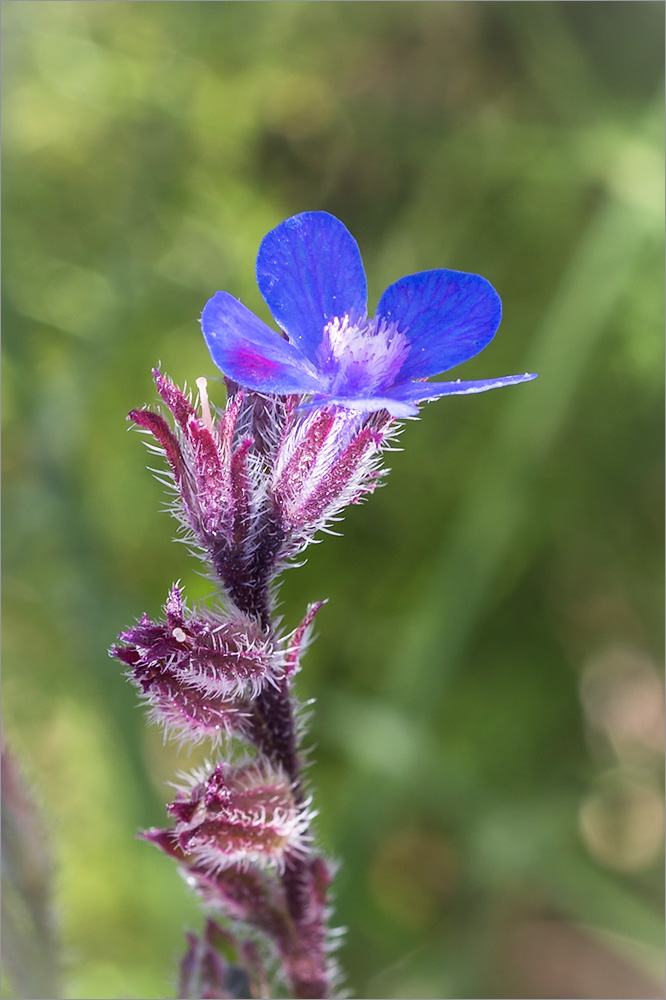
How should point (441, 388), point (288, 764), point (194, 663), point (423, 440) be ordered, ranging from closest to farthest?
point (441, 388) → point (194, 663) → point (288, 764) → point (423, 440)

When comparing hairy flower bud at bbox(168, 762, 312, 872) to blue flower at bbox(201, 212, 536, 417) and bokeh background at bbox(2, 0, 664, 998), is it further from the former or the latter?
bokeh background at bbox(2, 0, 664, 998)

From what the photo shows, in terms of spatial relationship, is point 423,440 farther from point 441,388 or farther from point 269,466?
point 441,388

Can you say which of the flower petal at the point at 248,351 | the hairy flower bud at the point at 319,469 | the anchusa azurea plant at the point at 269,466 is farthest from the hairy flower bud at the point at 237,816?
the flower petal at the point at 248,351

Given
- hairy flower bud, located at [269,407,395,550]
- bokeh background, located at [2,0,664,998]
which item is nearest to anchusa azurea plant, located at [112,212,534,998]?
hairy flower bud, located at [269,407,395,550]

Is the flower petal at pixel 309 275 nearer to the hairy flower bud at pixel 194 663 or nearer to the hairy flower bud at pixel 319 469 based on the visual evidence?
the hairy flower bud at pixel 319 469

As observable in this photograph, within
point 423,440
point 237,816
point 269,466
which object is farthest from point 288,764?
point 423,440

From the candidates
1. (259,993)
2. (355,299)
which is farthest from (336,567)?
(355,299)

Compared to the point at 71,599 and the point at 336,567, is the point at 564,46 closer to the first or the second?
the point at 336,567
